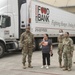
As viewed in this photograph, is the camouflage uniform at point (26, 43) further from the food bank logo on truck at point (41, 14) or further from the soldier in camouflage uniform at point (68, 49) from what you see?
the food bank logo on truck at point (41, 14)

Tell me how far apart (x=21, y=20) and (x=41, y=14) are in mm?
2171

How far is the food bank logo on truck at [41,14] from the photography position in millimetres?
18656

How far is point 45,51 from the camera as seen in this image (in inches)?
430

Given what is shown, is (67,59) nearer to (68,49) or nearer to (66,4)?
(68,49)

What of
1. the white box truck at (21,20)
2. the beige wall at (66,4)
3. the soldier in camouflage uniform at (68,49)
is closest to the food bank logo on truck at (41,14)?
the white box truck at (21,20)

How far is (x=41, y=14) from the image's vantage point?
62.5 ft

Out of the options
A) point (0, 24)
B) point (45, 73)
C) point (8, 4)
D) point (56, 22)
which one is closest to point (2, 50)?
point (0, 24)

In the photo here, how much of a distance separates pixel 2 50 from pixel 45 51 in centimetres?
494

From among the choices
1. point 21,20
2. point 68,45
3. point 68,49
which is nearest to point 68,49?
point 68,49

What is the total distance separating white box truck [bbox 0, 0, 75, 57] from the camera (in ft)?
52.9

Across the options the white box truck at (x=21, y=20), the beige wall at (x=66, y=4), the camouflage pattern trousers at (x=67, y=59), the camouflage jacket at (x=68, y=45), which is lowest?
the camouflage pattern trousers at (x=67, y=59)

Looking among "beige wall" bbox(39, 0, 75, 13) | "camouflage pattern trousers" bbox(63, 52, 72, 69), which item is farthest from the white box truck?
"beige wall" bbox(39, 0, 75, 13)

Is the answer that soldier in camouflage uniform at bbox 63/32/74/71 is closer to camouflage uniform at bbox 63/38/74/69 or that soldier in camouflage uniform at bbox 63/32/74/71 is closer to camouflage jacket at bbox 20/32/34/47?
camouflage uniform at bbox 63/38/74/69

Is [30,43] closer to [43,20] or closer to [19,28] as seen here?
[19,28]
